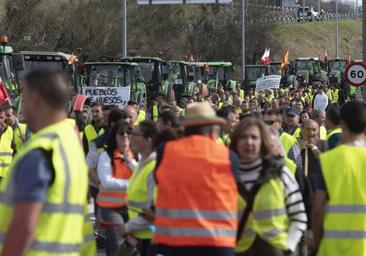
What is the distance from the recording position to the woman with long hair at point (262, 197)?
20.8ft

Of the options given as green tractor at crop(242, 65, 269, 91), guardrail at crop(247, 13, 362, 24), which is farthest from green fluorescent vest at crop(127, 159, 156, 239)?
guardrail at crop(247, 13, 362, 24)

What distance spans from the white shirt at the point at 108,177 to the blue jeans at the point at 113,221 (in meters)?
0.26

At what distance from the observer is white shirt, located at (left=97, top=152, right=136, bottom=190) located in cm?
852

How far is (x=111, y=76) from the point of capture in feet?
97.1

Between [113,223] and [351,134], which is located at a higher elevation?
[351,134]

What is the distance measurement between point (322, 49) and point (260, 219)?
9585 centimetres

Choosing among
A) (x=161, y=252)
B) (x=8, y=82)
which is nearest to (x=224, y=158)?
(x=161, y=252)

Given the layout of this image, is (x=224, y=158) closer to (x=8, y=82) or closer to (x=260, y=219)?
(x=260, y=219)

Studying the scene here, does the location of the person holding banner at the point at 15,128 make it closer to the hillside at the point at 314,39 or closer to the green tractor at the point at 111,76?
the green tractor at the point at 111,76

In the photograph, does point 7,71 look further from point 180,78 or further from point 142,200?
point 180,78

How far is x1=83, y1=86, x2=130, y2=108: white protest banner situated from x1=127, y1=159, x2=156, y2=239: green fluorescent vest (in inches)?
775

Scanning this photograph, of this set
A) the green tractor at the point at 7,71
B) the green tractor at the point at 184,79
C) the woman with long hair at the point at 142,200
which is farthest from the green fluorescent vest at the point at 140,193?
the green tractor at the point at 184,79

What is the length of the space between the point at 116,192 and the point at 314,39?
94.6 m

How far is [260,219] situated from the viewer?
6391 mm
